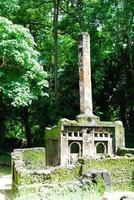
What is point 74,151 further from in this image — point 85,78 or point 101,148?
point 85,78

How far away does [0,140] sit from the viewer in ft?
103

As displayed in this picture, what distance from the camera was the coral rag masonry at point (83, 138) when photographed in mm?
19391

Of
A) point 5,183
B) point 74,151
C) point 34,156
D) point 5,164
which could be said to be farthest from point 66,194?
point 5,164

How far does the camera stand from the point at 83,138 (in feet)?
64.5

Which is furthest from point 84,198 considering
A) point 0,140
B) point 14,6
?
point 0,140

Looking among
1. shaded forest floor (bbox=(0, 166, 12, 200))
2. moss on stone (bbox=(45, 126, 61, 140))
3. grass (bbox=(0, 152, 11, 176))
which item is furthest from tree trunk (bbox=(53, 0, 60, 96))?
moss on stone (bbox=(45, 126, 61, 140))

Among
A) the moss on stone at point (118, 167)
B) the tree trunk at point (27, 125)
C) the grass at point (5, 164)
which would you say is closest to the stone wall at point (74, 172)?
the moss on stone at point (118, 167)

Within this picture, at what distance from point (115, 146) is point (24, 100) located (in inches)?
183

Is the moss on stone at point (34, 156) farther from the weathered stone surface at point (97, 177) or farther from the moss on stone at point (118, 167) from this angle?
the weathered stone surface at point (97, 177)

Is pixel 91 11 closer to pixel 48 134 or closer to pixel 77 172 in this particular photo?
pixel 48 134

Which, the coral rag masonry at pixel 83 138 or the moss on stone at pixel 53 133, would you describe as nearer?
the coral rag masonry at pixel 83 138

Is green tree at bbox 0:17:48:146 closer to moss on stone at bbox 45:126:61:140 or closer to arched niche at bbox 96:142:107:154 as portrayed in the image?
moss on stone at bbox 45:126:61:140

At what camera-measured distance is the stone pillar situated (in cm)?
2050

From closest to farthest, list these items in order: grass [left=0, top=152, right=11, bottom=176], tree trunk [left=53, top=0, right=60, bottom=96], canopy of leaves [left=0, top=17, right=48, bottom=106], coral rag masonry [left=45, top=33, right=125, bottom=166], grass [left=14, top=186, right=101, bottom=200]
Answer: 1. grass [left=14, top=186, right=101, bottom=200]
2. coral rag masonry [left=45, top=33, right=125, bottom=166]
3. canopy of leaves [left=0, top=17, right=48, bottom=106]
4. grass [left=0, top=152, right=11, bottom=176]
5. tree trunk [left=53, top=0, right=60, bottom=96]
